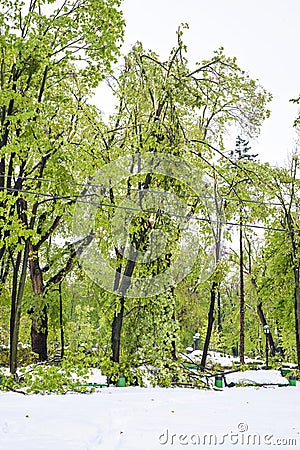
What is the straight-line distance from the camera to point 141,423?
513 cm

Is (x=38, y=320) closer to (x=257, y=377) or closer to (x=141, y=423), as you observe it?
(x=257, y=377)

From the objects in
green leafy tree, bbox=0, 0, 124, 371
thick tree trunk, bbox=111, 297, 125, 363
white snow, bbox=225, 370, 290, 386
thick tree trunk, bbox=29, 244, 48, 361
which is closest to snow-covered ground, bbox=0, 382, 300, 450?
thick tree trunk, bbox=111, 297, 125, 363

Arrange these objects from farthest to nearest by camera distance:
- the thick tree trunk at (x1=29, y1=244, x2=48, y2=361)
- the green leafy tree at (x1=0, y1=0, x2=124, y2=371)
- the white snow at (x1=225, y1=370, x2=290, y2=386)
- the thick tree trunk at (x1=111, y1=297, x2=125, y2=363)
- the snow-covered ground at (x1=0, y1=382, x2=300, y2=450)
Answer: the thick tree trunk at (x1=29, y1=244, x2=48, y2=361)
the white snow at (x1=225, y1=370, x2=290, y2=386)
the thick tree trunk at (x1=111, y1=297, x2=125, y2=363)
the green leafy tree at (x1=0, y1=0, x2=124, y2=371)
the snow-covered ground at (x1=0, y1=382, x2=300, y2=450)

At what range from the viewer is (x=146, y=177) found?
972cm

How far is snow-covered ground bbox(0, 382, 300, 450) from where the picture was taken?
14.4 feet

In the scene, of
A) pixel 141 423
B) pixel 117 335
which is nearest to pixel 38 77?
pixel 117 335

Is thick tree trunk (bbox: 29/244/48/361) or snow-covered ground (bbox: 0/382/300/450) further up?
thick tree trunk (bbox: 29/244/48/361)

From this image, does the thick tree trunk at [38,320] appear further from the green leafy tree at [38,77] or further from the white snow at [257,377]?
the white snow at [257,377]

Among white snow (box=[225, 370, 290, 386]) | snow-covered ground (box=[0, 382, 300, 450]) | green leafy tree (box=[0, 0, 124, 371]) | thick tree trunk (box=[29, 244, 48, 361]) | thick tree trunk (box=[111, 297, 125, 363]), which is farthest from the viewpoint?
thick tree trunk (box=[29, 244, 48, 361])

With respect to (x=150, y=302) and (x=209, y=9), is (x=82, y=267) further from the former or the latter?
(x=209, y=9)

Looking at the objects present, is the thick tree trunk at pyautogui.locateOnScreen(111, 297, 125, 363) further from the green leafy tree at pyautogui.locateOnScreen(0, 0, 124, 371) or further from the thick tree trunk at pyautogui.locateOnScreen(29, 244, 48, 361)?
the thick tree trunk at pyautogui.locateOnScreen(29, 244, 48, 361)

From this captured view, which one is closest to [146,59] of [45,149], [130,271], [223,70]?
[223,70]

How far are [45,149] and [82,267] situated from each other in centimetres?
373

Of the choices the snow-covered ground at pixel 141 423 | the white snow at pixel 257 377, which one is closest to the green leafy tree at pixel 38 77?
the snow-covered ground at pixel 141 423
